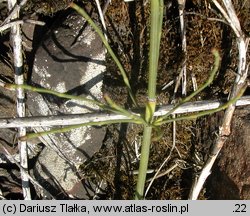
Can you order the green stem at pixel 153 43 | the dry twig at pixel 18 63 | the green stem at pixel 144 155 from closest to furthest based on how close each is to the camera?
the green stem at pixel 153 43 → the green stem at pixel 144 155 → the dry twig at pixel 18 63

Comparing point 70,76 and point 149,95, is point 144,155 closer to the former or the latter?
point 149,95

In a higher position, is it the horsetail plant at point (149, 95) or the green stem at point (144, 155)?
the horsetail plant at point (149, 95)

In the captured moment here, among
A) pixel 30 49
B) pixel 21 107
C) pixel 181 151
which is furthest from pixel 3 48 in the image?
pixel 181 151

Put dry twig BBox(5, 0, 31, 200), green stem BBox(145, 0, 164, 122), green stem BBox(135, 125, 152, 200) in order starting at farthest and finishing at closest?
1. dry twig BBox(5, 0, 31, 200)
2. green stem BBox(135, 125, 152, 200)
3. green stem BBox(145, 0, 164, 122)

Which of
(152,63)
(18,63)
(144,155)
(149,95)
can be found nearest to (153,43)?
(152,63)

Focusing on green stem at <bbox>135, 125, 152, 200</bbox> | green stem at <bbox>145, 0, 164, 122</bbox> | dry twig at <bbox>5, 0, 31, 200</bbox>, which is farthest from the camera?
dry twig at <bbox>5, 0, 31, 200</bbox>

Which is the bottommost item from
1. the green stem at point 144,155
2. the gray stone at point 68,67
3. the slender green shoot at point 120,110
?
the green stem at point 144,155

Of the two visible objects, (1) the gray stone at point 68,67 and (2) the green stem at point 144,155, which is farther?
(1) the gray stone at point 68,67

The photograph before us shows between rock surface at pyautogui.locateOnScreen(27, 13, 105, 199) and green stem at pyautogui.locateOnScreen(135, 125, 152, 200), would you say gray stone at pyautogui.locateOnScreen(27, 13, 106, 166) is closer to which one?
rock surface at pyautogui.locateOnScreen(27, 13, 105, 199)

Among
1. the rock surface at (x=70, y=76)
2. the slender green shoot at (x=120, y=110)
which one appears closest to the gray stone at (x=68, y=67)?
the rock surface at (x=70, y=76)

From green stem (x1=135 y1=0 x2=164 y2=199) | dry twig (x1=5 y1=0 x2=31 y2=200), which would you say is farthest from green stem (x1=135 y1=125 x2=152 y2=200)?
dry twig (x1=5 y1=0 x2=31 y2=200)

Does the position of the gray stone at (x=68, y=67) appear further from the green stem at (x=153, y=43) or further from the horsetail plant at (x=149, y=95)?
the green stem at (x=153, y=43)

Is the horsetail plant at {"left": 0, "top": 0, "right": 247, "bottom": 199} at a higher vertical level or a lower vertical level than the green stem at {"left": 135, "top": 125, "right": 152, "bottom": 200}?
higher
